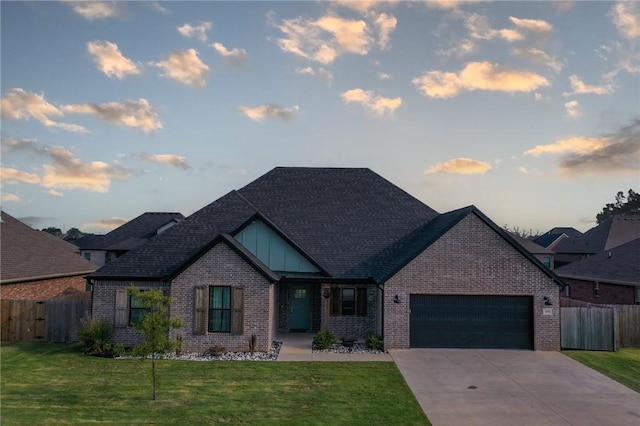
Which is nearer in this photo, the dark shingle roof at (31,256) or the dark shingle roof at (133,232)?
the dark shingle roof at (31,256)

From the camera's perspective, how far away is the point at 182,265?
18375 millimetres

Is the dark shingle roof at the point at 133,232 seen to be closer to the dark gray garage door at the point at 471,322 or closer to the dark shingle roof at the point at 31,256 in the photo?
the dark shingle roof at the point at 31,256

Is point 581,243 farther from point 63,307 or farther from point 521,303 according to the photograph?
point 63,307

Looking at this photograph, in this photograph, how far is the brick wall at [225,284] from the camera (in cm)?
1822

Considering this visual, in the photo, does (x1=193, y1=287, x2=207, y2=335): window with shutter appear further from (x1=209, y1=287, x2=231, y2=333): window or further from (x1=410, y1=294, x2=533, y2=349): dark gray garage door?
(x1=410, y1=294, x2=533, y2=349): dark gray garage door

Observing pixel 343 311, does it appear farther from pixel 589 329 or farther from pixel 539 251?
pixel 539 251

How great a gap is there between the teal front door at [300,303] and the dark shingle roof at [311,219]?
1.91 m

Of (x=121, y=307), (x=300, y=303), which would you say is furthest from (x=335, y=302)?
(x=121, y=307)

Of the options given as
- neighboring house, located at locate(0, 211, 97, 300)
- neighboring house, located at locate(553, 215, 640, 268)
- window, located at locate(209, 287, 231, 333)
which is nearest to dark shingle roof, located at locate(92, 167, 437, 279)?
window, located at locate(209, 287, 231, 333)

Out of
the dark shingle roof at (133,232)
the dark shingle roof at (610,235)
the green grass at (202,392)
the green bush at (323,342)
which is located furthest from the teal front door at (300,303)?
the dark shingle roof at (610,235)

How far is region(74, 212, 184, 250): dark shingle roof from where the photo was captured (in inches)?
1817

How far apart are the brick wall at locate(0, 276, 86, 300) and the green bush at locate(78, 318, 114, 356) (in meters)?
6.69

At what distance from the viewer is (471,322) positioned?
19531 mm

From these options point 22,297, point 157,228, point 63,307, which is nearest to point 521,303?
point 63,307
